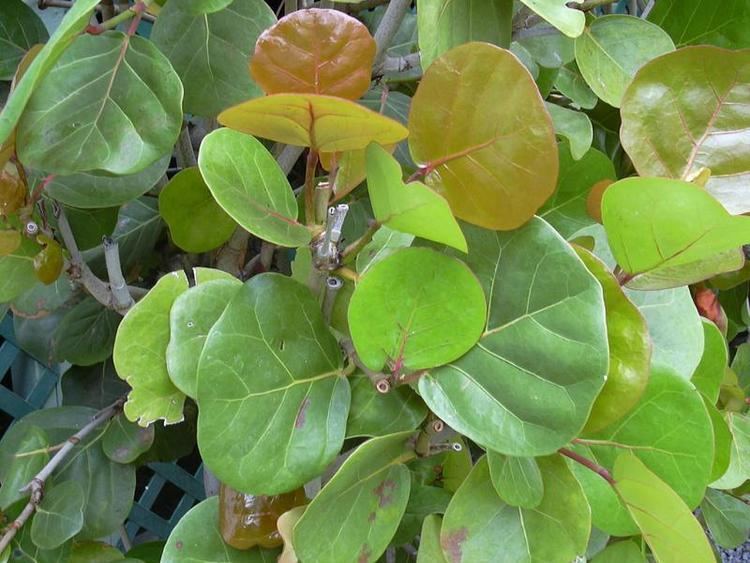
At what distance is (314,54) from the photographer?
0.32 metres

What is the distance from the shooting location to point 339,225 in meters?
0.33

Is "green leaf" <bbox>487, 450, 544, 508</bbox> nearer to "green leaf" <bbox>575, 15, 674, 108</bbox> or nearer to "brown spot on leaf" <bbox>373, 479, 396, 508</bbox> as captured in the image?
"brown spot on leaf" <bbox>373, 479, 396, 508</bbox>

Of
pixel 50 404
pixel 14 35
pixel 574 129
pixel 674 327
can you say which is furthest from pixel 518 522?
pixel 50 404

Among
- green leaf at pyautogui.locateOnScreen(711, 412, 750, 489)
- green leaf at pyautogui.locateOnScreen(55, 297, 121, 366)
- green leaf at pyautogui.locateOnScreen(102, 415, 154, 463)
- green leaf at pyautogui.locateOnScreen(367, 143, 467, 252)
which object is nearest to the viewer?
green leaf at pyautogui.locateOnScreen(367, 143, 467, 252)

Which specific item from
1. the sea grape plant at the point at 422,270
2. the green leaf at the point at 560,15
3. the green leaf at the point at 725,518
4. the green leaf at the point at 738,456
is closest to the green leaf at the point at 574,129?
the sea grape plant at the point at 422,270

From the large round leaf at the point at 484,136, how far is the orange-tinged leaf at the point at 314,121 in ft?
0.11

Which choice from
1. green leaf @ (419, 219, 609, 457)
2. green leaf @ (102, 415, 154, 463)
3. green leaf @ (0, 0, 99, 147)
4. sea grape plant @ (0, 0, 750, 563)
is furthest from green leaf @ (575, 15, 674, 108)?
green leaf @ (102, 415, 154, 463)

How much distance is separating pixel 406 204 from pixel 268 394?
12cm

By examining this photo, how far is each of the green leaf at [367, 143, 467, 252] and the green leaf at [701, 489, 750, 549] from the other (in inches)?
19.2

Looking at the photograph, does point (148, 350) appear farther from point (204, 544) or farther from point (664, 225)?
point (664, 225)

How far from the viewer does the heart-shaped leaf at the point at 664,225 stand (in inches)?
11.3

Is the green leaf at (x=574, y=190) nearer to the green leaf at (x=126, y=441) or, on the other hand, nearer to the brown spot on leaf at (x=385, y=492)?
the brown spot on leaf at (x=385, y=492)

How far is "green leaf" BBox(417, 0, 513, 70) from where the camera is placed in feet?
1.12

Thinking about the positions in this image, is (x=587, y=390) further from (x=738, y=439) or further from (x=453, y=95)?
(x=738, y=439)
